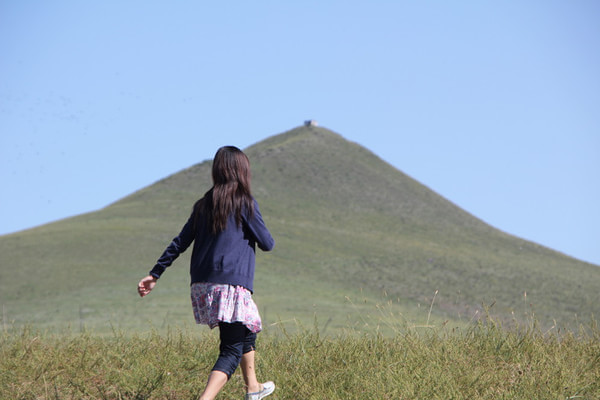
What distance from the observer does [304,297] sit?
45625mm

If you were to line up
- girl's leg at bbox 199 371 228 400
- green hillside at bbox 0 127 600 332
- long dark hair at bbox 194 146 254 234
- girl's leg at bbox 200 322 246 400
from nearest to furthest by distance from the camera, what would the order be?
girl's leg at bbox 199 371 228 400, girl's leg at bbox 200 322 246 400, long dark hair at bbox 194 146 254 234, green hillside at bbox 0 127 600 332

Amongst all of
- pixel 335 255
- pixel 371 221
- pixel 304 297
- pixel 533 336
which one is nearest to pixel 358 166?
pixel 371 221

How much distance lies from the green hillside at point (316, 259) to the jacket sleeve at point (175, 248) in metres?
21.3

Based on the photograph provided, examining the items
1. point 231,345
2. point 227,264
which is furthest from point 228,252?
point 231,345

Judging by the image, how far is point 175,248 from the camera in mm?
5258

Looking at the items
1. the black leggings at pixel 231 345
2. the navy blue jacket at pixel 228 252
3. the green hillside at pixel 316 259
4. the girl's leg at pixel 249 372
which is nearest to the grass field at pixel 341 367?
the girl's leg at pixel 249 372

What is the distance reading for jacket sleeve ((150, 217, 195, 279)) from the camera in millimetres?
5203

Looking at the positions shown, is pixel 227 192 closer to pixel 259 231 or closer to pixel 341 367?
pixel 259 231

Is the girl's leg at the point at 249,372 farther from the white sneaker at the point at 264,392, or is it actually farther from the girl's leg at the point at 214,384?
the girl's leg at the point at 214,384

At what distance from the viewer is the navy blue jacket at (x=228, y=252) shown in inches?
196

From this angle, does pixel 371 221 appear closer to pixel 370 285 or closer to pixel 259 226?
pixel 370 285

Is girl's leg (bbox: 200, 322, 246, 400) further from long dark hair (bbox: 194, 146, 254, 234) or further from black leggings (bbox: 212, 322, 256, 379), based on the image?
long dark hair (bbox: 194, 146, 254, 234)

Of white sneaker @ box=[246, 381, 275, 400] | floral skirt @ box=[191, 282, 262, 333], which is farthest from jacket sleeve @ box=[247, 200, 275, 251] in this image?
white sneaker @ box=[246, 381, 275, 400]

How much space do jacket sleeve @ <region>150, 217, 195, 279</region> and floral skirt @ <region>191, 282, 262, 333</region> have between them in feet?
1.17
